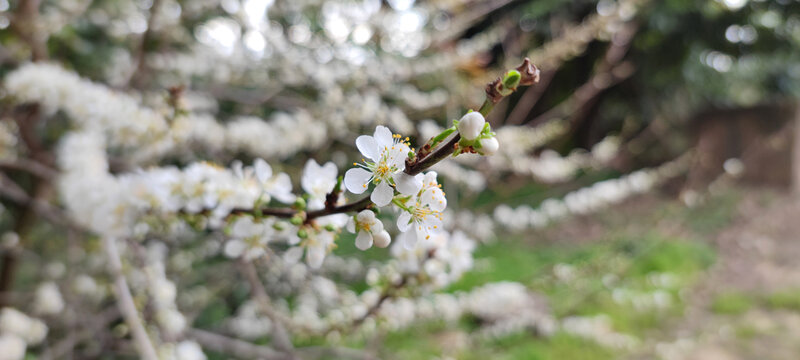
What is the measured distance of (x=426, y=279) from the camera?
896 millimetres

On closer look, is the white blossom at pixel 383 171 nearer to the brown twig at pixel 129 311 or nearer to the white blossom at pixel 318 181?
the white blossom at pixel 318 181

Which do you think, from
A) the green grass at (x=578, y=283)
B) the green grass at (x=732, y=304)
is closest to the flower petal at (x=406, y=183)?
the green grass at (x=578, y=283)

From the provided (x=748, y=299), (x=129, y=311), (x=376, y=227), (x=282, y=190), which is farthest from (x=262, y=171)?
(x=748, y=299)

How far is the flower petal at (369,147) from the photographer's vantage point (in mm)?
483

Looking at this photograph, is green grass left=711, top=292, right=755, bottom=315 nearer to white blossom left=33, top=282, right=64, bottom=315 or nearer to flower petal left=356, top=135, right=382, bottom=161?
flower petal left=356, top=135, right=382, bottom=161

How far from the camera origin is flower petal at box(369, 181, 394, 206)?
458 mm

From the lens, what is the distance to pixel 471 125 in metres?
0.41

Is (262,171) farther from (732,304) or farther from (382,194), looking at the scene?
(732,304)

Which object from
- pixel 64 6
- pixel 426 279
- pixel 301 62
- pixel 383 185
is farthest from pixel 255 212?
pixel 64 6

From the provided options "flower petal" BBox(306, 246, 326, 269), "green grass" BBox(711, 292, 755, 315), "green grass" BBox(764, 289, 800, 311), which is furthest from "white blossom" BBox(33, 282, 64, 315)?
"green grass" BBox(764, 289, 800, 311)

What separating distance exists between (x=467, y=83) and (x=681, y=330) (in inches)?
81.8

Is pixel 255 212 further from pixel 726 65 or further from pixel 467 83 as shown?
pixel 726 65

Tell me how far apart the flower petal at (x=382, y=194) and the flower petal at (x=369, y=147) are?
3cm

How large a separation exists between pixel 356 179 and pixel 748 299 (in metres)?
3.97
